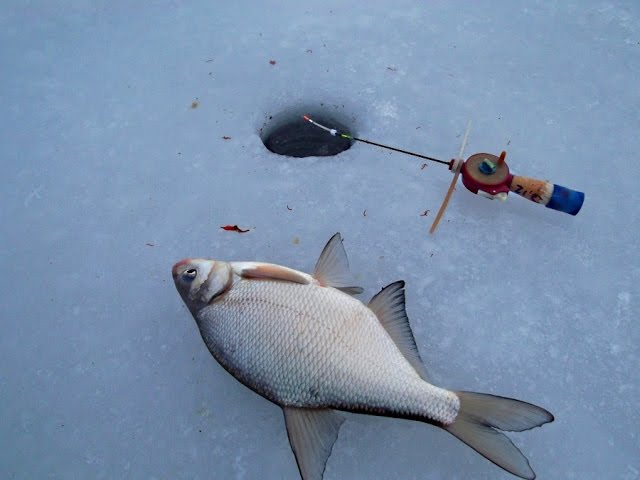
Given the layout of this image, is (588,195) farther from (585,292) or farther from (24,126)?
(24,126)

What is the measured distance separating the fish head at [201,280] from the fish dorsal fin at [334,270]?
26cm

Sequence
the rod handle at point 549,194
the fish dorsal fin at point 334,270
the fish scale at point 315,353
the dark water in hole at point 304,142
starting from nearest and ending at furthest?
1. the fish scale at point 315,353
2. the fish dorsal fin at point 334,270
3. the rod handle at point 549,194
4. the dark water in hole at point 304,142

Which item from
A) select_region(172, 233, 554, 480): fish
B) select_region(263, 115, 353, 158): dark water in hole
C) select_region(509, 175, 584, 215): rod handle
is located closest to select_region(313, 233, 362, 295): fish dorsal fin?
select_region(172, 233, 554, 480): fish

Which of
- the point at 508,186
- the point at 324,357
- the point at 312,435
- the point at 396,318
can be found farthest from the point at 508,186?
the point at 312,435

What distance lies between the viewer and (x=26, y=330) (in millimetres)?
1626

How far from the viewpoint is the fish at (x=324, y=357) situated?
3.92 feet

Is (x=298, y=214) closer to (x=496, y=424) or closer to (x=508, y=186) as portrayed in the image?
(x=508, y=186)

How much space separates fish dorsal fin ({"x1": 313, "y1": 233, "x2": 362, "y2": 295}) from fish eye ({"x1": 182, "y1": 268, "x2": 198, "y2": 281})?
1.11ft

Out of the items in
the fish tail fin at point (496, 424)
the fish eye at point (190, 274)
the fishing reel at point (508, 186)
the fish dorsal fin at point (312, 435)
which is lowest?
the fish dorsal fin at point (312, 435)

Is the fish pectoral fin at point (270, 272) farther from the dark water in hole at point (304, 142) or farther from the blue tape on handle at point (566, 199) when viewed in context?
the dark water in hole at point (304, 142)

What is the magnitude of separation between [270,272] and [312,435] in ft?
1.45

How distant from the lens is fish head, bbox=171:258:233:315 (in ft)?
4.78

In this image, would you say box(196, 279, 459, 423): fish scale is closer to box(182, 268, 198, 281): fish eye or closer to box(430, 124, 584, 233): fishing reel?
box(182, 268, 198, 281): fish eye

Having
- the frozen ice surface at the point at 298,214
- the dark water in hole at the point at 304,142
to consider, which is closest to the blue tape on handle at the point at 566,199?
the frozen ice surface at the point at 298,214
